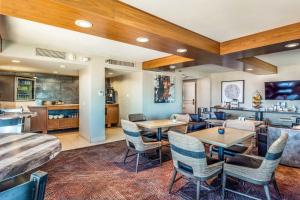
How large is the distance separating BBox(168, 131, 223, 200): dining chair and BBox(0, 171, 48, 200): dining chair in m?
1.54

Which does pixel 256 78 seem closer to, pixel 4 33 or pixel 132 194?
pixel 132 194

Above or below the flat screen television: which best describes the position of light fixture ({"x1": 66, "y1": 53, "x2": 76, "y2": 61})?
above

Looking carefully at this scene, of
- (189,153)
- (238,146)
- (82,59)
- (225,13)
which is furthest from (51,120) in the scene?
(225,13)

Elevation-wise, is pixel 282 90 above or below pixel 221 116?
above

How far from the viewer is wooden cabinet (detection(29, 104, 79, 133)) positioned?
5.45 m

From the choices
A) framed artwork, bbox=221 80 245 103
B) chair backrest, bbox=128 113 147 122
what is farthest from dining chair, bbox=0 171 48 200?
framed artwork, bbox=221 80 245 103

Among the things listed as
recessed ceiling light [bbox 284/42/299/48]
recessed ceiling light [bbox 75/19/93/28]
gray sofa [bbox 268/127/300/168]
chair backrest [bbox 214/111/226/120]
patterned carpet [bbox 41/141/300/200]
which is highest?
recessed ceiling light [bbox 75/19/93/28]

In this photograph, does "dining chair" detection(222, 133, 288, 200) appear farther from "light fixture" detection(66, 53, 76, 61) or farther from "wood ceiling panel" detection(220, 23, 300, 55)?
"light fixture" detection(66, 53, 76, 61)

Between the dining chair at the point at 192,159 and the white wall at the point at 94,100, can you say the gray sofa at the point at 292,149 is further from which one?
the white wall at the point at 94,100

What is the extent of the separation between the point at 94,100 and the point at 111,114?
7.54 feet

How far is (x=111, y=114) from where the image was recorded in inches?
279

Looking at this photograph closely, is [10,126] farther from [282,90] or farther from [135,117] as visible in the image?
[282,90]

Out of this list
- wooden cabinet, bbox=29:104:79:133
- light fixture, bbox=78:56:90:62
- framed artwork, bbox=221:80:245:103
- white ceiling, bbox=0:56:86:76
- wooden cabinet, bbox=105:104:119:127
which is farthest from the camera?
framed artwork, bbox=221:80:245:103

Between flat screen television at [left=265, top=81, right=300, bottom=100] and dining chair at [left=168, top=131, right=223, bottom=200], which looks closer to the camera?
dining chair at [left=168, top=131, right=223, bottom=200]
